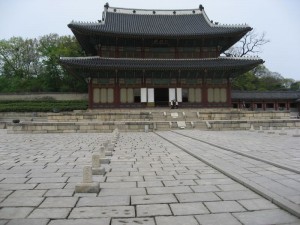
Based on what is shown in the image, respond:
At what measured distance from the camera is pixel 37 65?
57.0 m

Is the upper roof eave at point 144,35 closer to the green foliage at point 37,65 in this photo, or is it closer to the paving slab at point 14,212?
the green foliage at point 37,65

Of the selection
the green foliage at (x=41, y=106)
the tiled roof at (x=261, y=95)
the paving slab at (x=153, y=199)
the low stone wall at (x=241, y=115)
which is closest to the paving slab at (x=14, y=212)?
the paving slab at (x=153, y=199)

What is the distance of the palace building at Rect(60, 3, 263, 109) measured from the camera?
98.5 feet

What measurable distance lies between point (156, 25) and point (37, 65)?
31.5 m

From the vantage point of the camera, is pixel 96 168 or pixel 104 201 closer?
pixel 104 201

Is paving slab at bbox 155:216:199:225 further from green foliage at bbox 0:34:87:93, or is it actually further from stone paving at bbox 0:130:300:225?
green foliage at bbox 0:34:87:93

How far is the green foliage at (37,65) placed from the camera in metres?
48.4

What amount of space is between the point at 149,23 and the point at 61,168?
30292 mm

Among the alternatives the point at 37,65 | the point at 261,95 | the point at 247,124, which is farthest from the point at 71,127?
the point at 37,65

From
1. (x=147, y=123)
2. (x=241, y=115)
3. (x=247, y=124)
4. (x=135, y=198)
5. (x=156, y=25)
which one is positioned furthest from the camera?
(x=156, y=25)

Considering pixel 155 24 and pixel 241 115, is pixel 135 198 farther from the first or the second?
pixel 155 24

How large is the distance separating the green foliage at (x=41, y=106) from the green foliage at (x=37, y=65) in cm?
767

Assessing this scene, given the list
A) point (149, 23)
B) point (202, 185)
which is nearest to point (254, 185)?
point (202, 185)

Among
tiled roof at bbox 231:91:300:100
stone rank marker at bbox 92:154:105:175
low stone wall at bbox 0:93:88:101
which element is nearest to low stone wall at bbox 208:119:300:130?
stone rank marker at bbox 92:154:105:175
